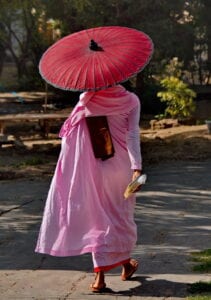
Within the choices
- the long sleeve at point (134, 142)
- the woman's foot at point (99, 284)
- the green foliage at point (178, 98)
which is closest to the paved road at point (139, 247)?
the woman's foot at point (99, 284)

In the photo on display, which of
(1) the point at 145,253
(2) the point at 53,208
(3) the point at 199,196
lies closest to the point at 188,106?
(3) the point at 199,196

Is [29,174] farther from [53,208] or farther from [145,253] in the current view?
[53,208]

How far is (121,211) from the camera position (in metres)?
5.11

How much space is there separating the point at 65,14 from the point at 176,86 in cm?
364

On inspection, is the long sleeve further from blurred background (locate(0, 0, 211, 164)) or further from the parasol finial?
blurred background (locate(0, 0, 211, 164))

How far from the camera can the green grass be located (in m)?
5.48

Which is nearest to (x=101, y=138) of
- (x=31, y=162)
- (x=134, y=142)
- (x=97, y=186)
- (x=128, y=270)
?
(x=134, y=142)

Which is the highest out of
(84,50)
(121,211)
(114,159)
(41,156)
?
(84,50)

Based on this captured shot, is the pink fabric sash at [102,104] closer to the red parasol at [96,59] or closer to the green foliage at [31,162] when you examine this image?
the red parasol at [96,59]

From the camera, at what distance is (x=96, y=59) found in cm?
514

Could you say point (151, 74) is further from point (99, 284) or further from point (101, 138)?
point (99, 284)

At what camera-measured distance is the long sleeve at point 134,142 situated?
16.6 feet

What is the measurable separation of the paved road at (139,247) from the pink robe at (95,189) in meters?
→ 0.32

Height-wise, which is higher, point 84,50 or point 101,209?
point 84,50
